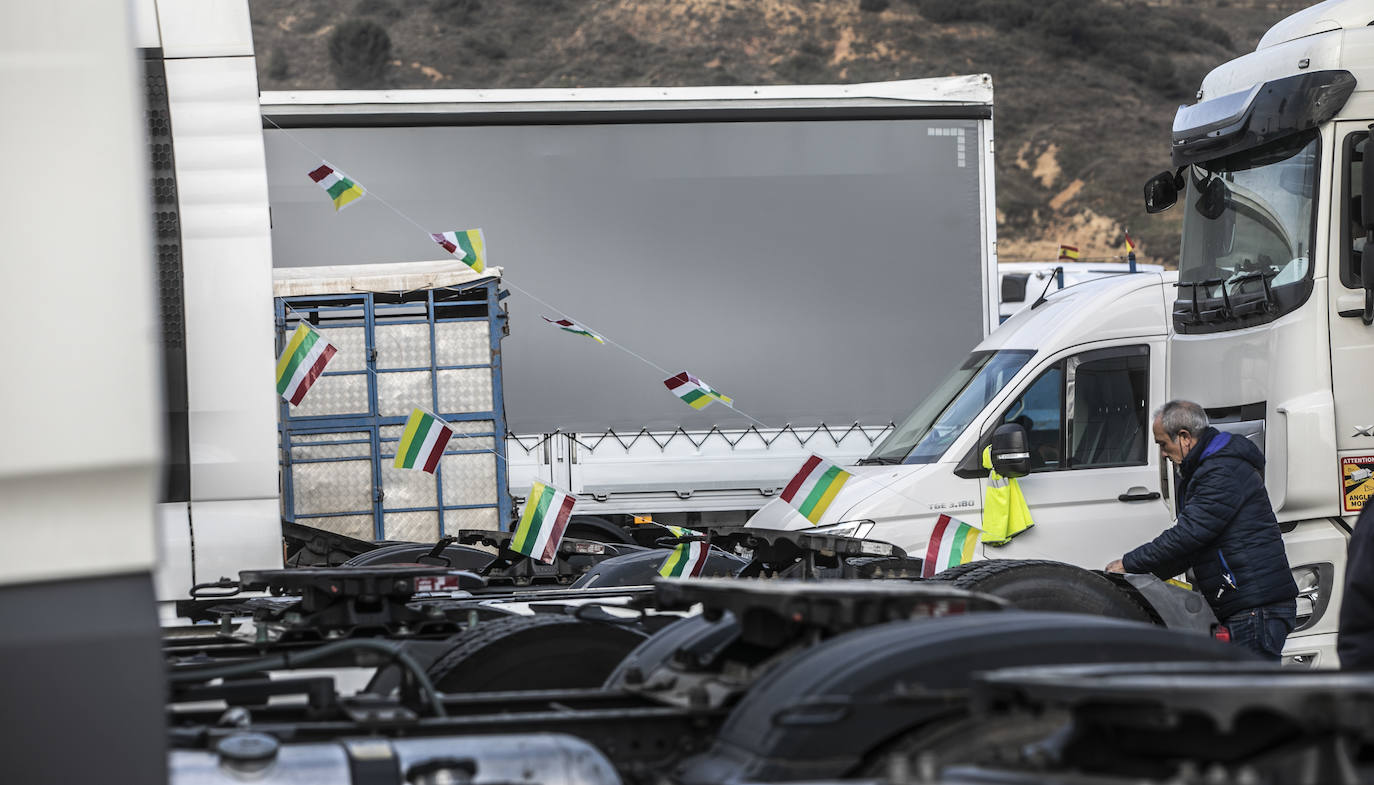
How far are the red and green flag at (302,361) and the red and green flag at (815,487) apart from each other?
3.11 metres

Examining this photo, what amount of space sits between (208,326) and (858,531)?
186 inches

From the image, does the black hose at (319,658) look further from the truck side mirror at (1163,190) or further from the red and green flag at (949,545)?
the truck side mirror at (1163,190)

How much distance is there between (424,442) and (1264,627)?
5251mm

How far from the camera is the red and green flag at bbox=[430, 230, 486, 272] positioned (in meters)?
10.8

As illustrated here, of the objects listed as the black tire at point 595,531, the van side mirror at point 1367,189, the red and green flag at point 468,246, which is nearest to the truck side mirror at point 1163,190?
the van side mirror at point 1367,189

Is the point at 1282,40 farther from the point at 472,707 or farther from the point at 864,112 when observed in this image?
the point at 472,707

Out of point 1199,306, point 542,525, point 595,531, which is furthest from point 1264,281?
point 595,531

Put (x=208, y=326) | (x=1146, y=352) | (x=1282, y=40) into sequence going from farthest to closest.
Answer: (x=1146, y=352) → (x=1282, y=40) → (x=208, y=326)

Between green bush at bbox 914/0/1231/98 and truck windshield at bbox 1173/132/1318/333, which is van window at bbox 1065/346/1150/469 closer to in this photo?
truck windshield at bbox 1173/132/1318/333

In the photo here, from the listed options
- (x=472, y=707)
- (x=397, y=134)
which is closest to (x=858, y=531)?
(x=472, y=707)

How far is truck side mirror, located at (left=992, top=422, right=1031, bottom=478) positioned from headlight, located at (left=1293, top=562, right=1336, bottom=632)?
1.54 meters

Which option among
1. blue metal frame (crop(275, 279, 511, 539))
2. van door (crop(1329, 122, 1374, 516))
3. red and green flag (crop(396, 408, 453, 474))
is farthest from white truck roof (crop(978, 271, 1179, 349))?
blue metal frame (crop(275, 279, 511, 539))

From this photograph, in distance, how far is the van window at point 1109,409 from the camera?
8.64 m

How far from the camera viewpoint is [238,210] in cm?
A: 467
